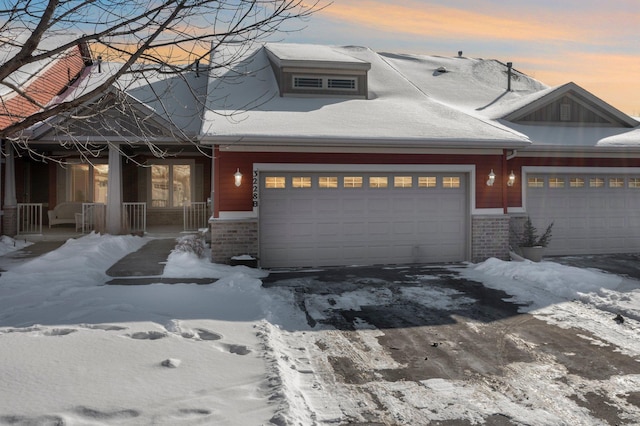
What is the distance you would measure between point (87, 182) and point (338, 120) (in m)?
11.2

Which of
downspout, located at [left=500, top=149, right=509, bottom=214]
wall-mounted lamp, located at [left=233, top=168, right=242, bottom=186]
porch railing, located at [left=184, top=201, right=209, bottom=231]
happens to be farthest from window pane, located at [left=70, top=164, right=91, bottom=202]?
downspout, located at [left=500, top=149, right=509, bottom=214]

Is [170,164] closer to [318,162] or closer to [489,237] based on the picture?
[318,162]

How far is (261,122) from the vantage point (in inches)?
463

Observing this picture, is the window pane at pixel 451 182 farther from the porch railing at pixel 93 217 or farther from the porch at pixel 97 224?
the porch railing at pixel 93 217

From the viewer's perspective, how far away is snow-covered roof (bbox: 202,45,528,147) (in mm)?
11083

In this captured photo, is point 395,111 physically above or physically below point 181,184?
above

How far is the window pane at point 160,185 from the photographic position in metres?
18.4

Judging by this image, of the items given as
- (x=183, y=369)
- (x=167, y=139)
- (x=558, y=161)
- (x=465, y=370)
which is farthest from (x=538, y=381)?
(x=167, y=139)

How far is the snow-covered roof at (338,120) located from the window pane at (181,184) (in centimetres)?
463

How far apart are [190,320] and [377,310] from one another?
2996 millimetres

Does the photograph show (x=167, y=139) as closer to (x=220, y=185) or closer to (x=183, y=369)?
(x=220, y=185)

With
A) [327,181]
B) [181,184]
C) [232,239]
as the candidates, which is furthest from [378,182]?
[181,184]

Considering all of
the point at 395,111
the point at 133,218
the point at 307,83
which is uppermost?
the point at 307,83

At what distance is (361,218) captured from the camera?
12.1m
